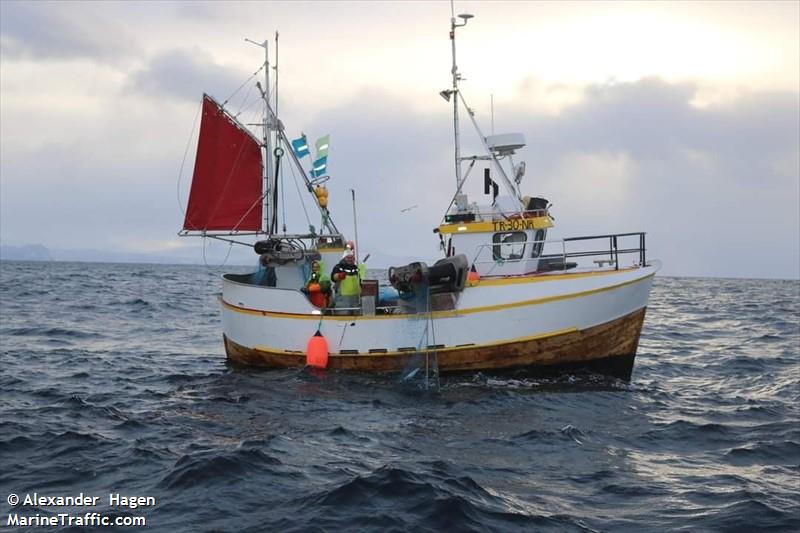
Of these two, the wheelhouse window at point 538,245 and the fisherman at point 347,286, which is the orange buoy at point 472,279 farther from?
the fisherman at point 347,286

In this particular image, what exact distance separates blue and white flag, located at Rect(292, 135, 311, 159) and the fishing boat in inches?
1.2

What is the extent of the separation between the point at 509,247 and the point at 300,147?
6824mm

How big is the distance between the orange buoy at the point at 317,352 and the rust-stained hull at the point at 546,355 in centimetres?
32

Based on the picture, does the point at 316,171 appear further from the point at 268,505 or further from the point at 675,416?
the point at 268,505

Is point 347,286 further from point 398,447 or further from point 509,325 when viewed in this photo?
point 398,447

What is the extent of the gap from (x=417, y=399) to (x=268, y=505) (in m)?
6.09

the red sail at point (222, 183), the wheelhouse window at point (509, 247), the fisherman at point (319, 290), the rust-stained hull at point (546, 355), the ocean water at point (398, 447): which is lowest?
the ocean water at point (398, 447)

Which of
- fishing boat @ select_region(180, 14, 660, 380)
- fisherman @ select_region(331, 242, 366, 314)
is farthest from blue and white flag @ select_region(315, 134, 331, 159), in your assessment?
fisherman @ select_region(331, 242, 366, 314)

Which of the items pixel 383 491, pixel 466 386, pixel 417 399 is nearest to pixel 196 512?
pixel 383 491

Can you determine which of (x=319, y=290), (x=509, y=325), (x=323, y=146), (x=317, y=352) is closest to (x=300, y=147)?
(x=323, y=146)

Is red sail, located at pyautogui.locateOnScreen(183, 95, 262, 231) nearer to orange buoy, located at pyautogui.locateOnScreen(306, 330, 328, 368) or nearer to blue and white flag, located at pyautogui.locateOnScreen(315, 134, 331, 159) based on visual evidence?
blue and white flag, located at pyautogui.locateOnScreen(315, 134, 331, 159)

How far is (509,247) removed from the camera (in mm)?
16844

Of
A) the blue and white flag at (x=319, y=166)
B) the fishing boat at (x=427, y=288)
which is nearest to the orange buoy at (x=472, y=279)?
the fishing boat at (x=427, y=288)

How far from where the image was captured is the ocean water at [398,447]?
305 inches
